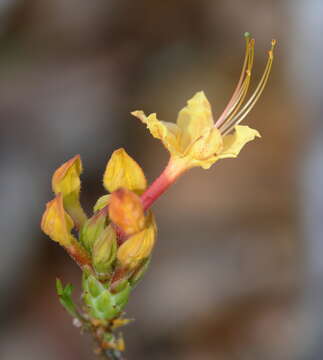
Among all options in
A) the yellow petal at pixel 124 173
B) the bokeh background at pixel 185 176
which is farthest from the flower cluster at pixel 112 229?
the bokeh background at pixel 185 176

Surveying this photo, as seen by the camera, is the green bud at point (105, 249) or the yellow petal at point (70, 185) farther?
the yellow petal at point (70, 185)

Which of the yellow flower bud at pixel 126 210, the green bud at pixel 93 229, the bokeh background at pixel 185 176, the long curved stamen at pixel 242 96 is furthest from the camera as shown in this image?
the bokeh background at pixel 185 176

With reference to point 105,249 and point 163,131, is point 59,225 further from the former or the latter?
point 163,131

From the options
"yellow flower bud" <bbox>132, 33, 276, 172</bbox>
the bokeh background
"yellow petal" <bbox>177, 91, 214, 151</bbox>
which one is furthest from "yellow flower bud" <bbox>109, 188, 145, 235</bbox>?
the bokeh background

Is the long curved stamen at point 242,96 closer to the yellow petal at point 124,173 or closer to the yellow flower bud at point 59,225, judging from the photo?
the yellow petal at point 124,173

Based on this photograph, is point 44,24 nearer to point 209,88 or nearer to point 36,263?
point 209,88

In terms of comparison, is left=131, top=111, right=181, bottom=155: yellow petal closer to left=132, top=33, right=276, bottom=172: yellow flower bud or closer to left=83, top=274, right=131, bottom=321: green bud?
left=132, top=33, right=276, bottom=172: yellow flower bud

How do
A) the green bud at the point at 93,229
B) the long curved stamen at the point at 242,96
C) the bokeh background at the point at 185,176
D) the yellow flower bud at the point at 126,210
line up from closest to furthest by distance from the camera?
the yellow flower bud at the point at 126,210 < the green bud at the point at 93,229 < the long curved stamen at the point at 242,96 < the bokeh background at the point at 185,176
